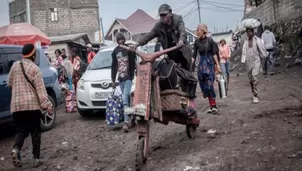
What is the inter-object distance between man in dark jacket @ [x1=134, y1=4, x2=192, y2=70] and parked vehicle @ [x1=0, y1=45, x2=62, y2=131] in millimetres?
3381

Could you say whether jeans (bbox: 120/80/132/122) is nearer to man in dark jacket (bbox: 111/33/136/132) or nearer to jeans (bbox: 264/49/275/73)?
man in dark jacket (bbox: 111/33/136/132)

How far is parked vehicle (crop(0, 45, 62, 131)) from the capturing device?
283 inches

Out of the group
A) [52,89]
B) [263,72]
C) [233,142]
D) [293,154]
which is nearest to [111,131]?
[52,89]

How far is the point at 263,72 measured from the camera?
52.0ft

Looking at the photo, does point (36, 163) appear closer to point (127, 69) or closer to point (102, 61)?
point (127, 69)

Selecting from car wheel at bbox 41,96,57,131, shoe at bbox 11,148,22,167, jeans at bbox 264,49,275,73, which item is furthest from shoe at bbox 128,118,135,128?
jeans at bbox 264,49,275,73

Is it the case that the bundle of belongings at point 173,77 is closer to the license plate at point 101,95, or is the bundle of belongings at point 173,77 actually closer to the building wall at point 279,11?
the license plate at point 101,95

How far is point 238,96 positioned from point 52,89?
519 cm

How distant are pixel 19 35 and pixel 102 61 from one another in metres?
6.59

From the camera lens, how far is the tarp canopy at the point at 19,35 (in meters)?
14.5

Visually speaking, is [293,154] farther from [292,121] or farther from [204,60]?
[204,60]

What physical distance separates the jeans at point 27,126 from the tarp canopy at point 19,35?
9945mm

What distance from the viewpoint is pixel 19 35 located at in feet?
48.2

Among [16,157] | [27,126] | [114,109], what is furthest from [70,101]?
[16,157]
